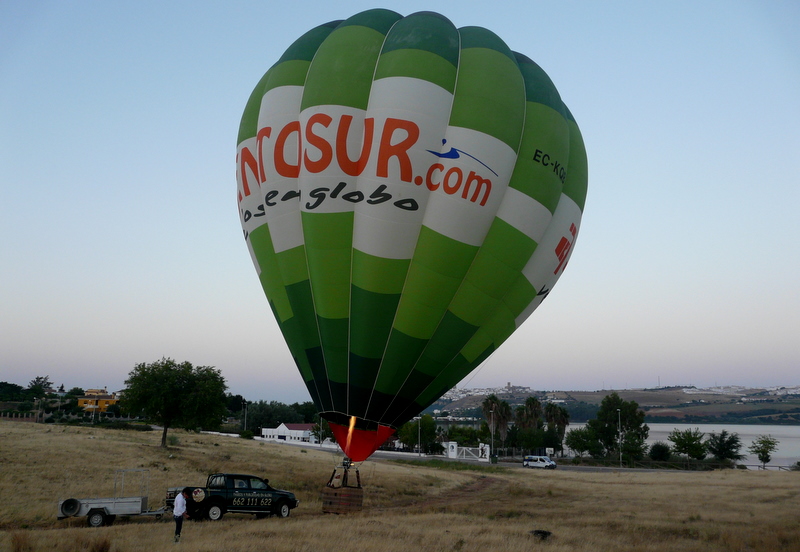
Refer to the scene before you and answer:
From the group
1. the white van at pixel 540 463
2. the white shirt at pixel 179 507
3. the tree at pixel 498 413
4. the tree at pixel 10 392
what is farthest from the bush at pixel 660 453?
the tree at pixel 10 392

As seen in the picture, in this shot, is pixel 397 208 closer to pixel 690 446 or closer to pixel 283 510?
pixel 283 510

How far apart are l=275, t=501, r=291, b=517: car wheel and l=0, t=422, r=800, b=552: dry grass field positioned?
1.41ft

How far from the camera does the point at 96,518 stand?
52.1 feet

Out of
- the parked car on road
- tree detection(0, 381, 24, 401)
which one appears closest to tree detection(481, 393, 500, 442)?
the parked car on road

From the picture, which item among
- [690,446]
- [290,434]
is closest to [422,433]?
[290,434]

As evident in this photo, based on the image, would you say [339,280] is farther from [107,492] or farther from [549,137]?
[107,492]

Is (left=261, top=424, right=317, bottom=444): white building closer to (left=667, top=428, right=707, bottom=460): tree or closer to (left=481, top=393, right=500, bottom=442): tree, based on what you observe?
(left=481, top=393, right=500, bottom=442): tree

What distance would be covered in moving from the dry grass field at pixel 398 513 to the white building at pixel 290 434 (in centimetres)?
5767

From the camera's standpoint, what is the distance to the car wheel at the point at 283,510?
18.7 metres

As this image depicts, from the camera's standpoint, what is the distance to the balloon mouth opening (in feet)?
53.7

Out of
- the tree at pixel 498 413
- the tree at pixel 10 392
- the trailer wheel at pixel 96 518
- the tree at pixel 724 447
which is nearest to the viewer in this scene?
the trailer wheel at pixel 96 518

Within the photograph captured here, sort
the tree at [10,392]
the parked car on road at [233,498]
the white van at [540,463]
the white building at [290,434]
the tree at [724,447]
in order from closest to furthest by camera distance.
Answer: the parked car on road at [233,498] → the white van at [540,463] → the tree at [724,447] → the white building at [290,434] → the tree at [10,392]

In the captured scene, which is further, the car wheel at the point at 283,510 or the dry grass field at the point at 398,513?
the car wheel at the point at 283,510

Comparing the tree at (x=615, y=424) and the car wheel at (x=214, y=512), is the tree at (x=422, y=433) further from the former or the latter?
the car wheel at (x=214, y=512)
